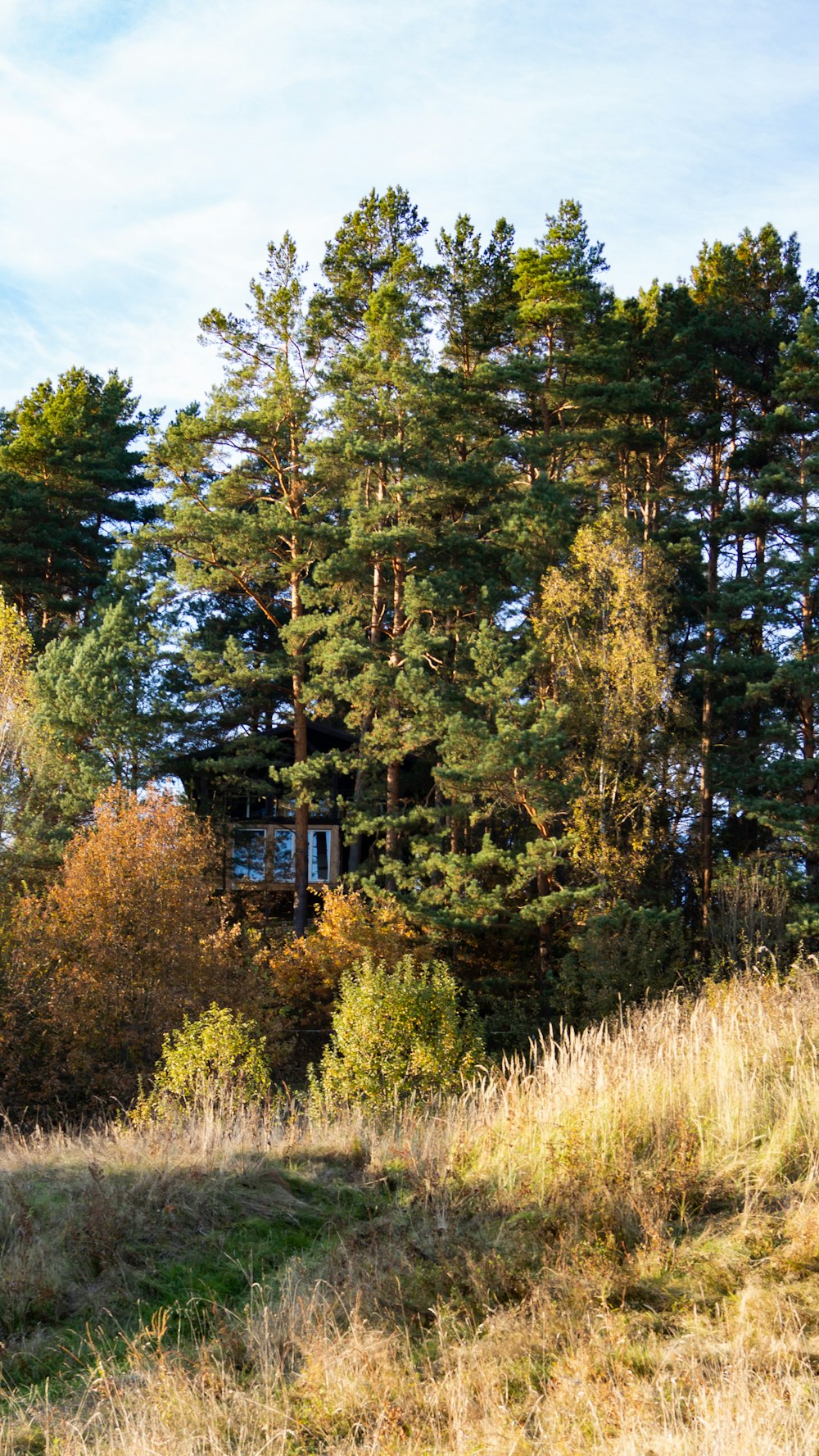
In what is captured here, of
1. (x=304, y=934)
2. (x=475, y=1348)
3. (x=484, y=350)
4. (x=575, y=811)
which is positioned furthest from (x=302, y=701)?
(x=475, y=1348)

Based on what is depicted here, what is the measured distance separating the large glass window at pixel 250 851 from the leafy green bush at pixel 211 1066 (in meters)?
18.6

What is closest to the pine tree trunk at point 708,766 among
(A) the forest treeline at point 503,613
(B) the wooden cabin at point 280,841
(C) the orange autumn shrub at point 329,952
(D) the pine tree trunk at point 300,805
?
(A) the forest treeline at point 503,613

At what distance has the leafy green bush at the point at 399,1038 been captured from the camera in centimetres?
1608

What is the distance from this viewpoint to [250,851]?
3438 cm

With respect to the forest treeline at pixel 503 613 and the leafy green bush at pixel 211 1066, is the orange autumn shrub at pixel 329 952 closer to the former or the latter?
the forest treeline at pixel 503 613

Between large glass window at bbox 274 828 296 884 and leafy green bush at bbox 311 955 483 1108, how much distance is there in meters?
13.9

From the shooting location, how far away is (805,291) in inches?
1409

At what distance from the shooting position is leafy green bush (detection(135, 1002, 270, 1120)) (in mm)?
12500

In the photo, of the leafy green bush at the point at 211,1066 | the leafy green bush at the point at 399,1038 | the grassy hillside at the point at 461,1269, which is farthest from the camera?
the leafy green bush at the point at 399,1038

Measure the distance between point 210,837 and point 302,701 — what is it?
652 centimetres

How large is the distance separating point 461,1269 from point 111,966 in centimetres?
1380

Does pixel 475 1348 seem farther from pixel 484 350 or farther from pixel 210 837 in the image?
pixel 484 350

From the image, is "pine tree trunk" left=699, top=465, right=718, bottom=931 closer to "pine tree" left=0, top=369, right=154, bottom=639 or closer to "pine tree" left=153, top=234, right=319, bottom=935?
"pine tree" left=153, top=234, right=319, bottom=935

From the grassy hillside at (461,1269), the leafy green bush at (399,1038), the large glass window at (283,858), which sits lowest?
the leafy green bush at (399,1038)
